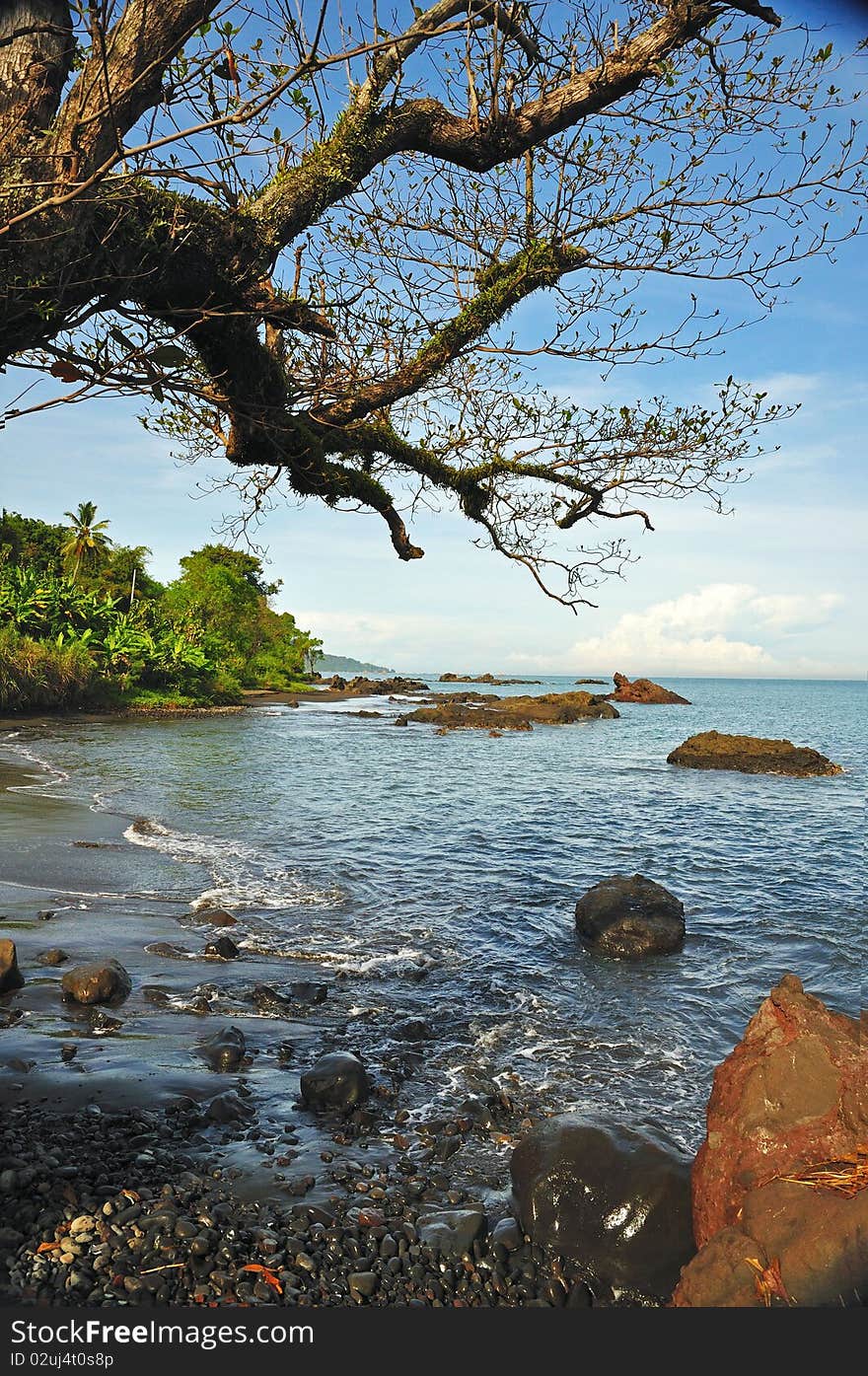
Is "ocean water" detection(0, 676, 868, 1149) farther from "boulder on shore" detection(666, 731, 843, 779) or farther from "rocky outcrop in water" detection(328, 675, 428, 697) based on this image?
"rocky outcrop in water" detection(328, 675, 428, 697)

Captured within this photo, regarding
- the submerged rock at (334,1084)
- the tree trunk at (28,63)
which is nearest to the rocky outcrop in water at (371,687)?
the submerged rock at (334,1084)

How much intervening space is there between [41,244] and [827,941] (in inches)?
502

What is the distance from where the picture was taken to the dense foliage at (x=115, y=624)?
1544 inches

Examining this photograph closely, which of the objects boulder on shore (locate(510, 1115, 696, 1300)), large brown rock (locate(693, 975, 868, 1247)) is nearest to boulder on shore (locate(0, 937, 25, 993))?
boulder on shore (locate(510, 1115, 696, 1300))

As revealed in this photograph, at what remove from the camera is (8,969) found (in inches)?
309

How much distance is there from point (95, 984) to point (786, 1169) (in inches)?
255

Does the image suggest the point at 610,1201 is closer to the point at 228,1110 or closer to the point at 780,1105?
the point at 780,1105

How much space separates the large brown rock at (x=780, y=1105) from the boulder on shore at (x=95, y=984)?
5.83 meters

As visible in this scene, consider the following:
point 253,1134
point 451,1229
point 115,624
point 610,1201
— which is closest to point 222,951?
point 253,1134

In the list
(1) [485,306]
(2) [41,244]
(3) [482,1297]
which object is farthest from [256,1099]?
(1) [485,306]

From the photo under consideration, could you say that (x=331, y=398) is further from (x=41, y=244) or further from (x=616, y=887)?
(x=616, y=887)

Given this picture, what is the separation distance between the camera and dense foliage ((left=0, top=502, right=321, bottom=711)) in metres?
39.2

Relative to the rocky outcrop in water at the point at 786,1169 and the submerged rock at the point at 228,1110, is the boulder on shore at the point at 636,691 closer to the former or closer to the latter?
the submerged rock at the point at 228,1110

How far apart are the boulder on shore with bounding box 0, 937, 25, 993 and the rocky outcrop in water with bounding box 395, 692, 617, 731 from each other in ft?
131
